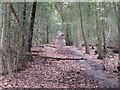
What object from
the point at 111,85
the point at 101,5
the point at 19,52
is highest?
the point at 101,5

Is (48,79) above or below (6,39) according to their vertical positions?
below

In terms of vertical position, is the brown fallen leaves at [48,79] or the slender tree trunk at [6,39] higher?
the slender tree trunk at [6,39]

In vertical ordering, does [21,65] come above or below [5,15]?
below

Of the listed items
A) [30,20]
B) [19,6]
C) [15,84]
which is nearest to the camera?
[15,84]

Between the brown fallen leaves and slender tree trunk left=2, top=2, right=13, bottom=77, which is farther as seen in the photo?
slender tree trunk left=2, top=2, right=13, bottom=77

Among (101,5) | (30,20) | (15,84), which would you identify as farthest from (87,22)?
(15,84)

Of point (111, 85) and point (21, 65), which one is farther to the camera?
point (21, 65)

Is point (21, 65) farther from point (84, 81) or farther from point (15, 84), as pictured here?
point (84, 81)

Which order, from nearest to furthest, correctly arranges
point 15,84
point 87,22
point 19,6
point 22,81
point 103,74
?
point 15,84
point 22,81
point 103,74
point 19,6
point 87,22

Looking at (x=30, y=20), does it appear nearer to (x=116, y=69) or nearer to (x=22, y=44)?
(x=22, y=44)

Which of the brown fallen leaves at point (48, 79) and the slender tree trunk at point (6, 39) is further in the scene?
the slender tree trunk at point (6, 39)

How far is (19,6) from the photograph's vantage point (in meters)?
8.60

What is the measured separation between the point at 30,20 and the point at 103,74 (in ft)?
15.3

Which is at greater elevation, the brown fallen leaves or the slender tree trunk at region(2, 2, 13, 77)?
the slender tree trunk at region(2, 2, 13, 77)
